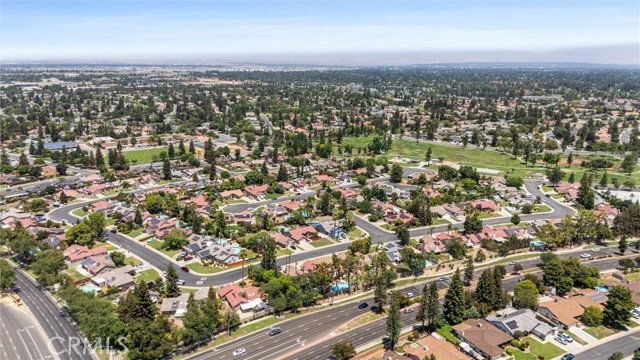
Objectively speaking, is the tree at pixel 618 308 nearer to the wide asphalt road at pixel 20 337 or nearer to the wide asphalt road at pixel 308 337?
the wide asphalt road at pixel 308 337

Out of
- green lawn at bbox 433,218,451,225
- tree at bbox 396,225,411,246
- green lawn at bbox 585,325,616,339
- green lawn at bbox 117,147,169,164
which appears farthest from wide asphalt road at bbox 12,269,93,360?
green lawn at bbox 117,147,169,164

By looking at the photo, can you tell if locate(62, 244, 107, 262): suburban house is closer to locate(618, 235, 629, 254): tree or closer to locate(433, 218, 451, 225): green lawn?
locate(433, 218, 451, 225): green lawn

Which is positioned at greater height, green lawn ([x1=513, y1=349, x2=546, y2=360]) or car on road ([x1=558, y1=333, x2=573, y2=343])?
car on road ([x1=558, y1=333, x2=573, y2=343])

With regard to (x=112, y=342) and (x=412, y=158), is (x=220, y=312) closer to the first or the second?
Result: (x=112, y=342)

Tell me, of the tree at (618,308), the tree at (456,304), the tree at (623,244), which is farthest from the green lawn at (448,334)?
the tree at (623,244)

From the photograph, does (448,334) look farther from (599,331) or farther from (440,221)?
(440,221)

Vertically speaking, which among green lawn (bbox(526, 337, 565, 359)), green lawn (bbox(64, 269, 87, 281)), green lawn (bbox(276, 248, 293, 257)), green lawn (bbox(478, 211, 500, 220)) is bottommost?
green lawn (bbox(478, 211, 500, 220))
